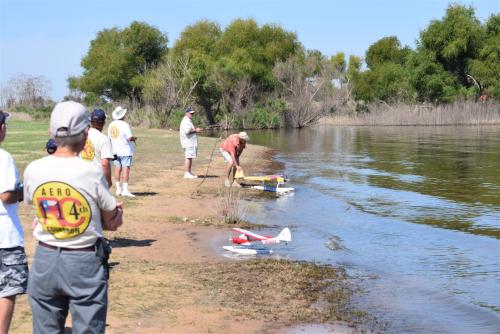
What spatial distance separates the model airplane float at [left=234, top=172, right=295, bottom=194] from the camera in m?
17.8

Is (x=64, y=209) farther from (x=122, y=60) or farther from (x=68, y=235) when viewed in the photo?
(x=122, y=60)

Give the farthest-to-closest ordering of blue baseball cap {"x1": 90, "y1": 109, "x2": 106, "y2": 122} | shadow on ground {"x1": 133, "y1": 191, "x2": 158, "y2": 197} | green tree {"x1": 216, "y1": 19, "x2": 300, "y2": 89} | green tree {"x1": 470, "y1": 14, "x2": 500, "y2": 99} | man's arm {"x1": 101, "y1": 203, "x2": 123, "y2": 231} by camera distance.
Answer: green tree {"x1": 216, "y1": 19, "x2": 300, "y2": 89} < green tree {"x1": 470, "y1": 14, "x2": 500, "y2": 99} < shadow on ground {"x1": 133, "y1": 191, "x2": 158, "y2": 197} < blue baseball cap {"x1": 90, "y1": 109, "x2": 106, "y2": 122} < man's arm {"x1": 101, "y1": 203, "x2": 123, "y2": 231}

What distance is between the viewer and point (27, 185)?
4211mm

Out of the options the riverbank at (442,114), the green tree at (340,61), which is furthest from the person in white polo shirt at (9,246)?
the green tree at (340,61)

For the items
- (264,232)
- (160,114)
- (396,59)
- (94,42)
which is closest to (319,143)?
(160,114)

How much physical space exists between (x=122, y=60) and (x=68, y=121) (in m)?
67.8

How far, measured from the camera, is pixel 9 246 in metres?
4.97

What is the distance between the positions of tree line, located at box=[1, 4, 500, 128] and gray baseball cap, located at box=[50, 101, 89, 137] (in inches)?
1997

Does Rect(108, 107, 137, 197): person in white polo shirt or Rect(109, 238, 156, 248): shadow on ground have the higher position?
Rect(108, 107, 137, 197): person in white polo shirt

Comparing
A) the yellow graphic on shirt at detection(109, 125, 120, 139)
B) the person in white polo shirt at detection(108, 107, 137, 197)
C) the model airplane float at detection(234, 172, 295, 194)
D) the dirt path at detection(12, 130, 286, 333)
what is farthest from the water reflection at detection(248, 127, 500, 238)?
the yellow graphic on shirt at detection(109, 125, 120, 139)

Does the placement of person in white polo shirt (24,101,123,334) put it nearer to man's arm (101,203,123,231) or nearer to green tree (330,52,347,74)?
man's arm (101,203,123,231)

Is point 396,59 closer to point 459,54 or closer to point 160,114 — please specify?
point 459,54

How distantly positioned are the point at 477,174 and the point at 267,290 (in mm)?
17172

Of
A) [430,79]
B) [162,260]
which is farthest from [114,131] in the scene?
[430,79]
